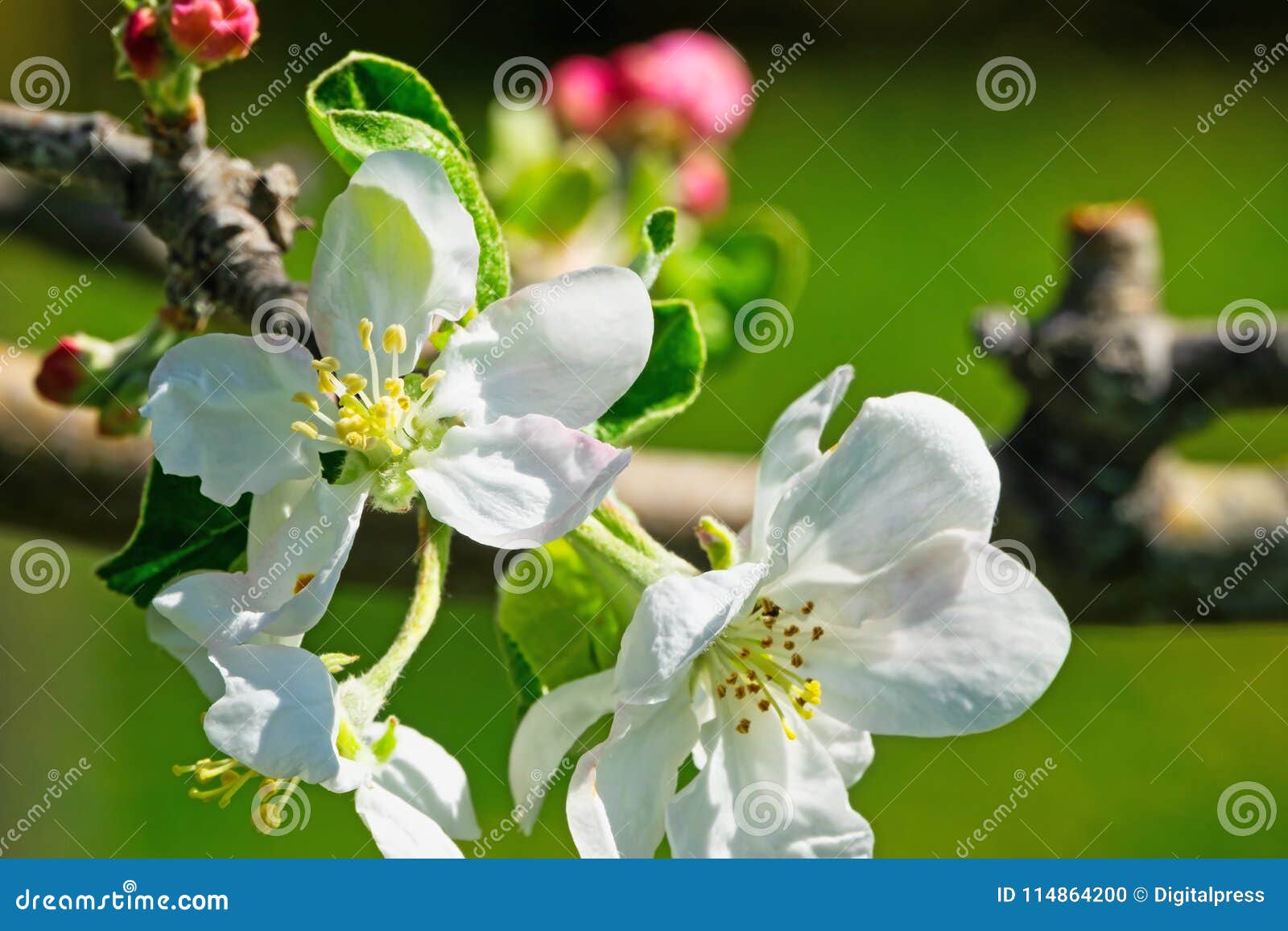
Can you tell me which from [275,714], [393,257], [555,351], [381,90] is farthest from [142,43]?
[275,714]

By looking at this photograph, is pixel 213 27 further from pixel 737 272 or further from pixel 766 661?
pixel 737 272

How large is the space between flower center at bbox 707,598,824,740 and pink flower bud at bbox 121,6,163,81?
0.60m

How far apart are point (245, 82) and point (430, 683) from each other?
85.0 inches

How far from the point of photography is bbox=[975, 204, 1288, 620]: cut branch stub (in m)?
1.45

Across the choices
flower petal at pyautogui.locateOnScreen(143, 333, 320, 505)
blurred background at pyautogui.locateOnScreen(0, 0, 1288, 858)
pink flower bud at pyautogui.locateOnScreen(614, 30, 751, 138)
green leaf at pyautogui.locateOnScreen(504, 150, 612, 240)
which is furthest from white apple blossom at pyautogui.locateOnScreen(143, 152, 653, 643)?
pink flower bud at pyautogui.locateOnScreen(614, 30, 751, 138)

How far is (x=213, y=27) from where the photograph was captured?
980 mm

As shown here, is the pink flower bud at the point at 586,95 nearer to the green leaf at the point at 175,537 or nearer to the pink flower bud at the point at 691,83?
the pink flower bud at the point at 691,83

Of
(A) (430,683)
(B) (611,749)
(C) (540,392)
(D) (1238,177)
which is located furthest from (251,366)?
(D) (1238,177)

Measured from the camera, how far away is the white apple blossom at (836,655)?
2.67 ft

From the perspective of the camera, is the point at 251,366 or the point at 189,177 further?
the point at 189,177

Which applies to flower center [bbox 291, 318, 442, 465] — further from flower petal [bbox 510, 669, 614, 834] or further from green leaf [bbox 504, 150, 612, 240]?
green leaf [bbox 504, 150, 612, 240]

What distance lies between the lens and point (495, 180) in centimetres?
179

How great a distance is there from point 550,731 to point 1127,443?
2.88 ft

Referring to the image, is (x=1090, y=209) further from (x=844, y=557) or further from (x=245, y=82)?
(x=245, y=82)
